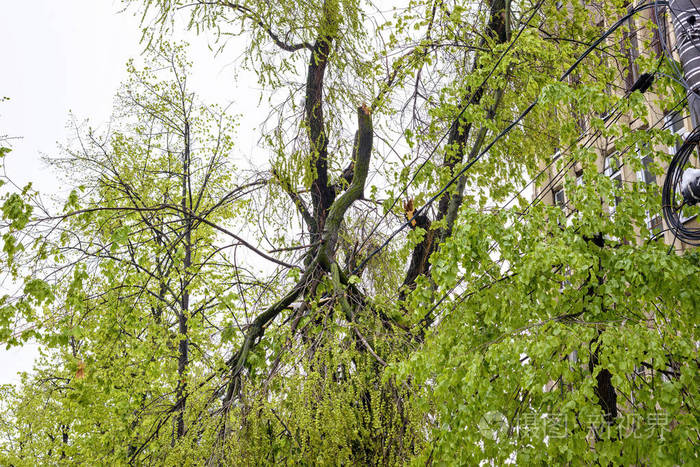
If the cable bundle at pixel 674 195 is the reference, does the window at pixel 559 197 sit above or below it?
above

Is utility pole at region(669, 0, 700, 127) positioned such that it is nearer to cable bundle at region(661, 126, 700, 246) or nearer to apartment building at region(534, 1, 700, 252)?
apartment building at region(534, 1, 700, 252)

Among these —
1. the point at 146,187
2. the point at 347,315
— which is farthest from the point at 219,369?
the point at 146,187

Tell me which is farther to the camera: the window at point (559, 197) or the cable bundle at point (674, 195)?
the window at point (559, 197)

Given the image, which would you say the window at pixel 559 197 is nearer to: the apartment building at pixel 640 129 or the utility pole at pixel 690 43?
the apartment building at pixel 640 129

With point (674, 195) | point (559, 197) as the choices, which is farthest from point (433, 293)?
point (559, 197)

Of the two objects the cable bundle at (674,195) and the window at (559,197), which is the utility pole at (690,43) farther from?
the window at (559,197)

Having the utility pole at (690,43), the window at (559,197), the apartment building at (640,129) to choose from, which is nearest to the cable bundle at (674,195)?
the apartment building at (640,129)

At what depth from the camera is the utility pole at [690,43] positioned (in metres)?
4.45

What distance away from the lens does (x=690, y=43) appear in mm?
4590

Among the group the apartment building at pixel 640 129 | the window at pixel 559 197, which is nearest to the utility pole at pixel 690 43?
the apartment building at pixel 640 129

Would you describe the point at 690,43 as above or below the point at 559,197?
below

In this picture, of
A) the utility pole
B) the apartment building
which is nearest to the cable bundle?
the apartment building

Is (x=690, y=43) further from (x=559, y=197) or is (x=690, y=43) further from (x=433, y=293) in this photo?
(x=559, y=197)

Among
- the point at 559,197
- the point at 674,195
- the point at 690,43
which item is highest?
the point at 559,197
